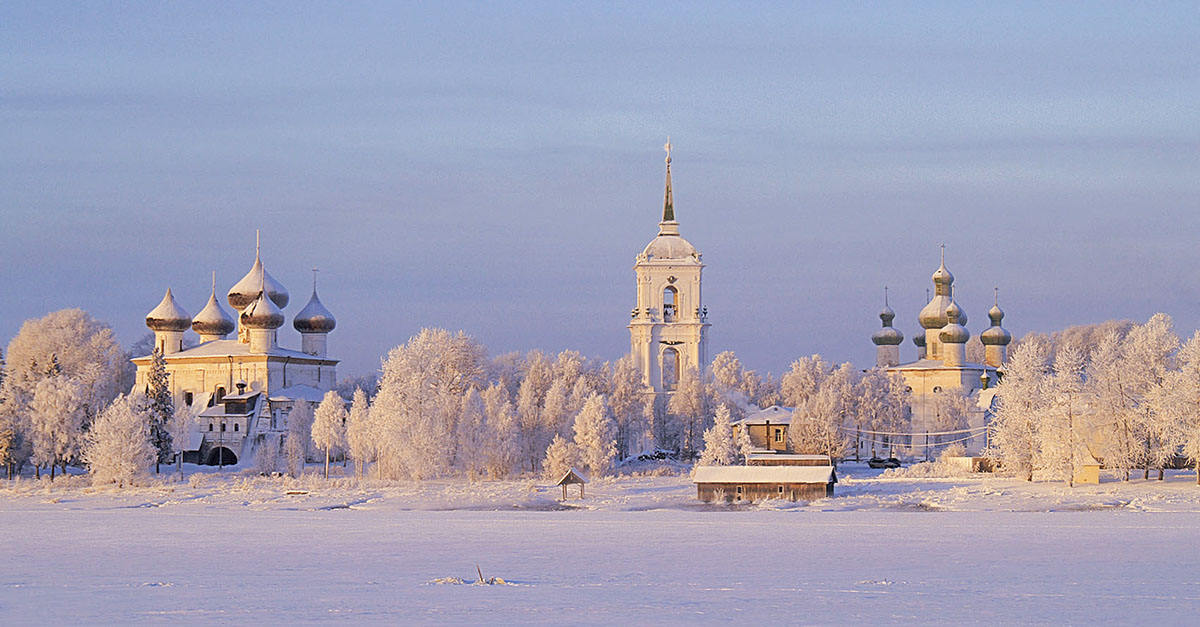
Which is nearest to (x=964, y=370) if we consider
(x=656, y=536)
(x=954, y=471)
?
(x=954, y=471)

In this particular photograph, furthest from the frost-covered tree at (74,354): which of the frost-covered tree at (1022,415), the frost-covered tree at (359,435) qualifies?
the frost-covered tree at (1022,415)

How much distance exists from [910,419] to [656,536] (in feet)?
187

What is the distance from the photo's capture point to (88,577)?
2458cm

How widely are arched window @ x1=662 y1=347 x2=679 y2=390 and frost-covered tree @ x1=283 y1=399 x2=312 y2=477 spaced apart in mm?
18967

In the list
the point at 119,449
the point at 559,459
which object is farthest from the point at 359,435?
the point at 119,449

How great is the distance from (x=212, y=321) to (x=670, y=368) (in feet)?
84.0

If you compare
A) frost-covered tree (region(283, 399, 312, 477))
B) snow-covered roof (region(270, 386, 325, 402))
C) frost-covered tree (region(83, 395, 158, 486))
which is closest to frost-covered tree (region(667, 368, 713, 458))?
frost-covered tree (region(283, 399, 312, 477))

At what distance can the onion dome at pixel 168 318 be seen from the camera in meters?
85.9

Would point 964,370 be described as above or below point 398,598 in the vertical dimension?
above

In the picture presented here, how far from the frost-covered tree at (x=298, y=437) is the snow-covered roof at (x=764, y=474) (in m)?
20.4

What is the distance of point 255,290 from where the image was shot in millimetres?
84688

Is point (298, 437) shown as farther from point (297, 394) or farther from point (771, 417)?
point (771, 417)

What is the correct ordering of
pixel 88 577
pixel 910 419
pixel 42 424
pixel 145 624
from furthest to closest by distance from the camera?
pixel 910 419 < pixel 42 424 < pixel 88 577 < pixel 145 624

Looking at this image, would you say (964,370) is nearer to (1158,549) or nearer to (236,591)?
(1158,549)
